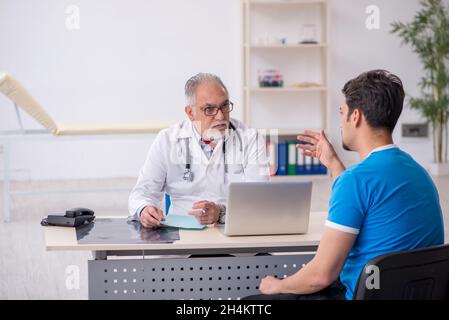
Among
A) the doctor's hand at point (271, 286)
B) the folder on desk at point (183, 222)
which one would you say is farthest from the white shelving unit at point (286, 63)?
the doctor's hand at point (271, 286)

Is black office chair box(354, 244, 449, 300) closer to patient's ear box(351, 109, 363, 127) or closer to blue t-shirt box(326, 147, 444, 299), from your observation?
blue t-shirt box(326, 147, 444, 299)

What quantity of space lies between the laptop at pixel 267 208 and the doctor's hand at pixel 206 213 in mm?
185

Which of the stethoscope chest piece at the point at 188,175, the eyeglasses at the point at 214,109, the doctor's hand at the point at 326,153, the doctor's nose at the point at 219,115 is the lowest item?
the stethoscope chest piece at the point at 188,175

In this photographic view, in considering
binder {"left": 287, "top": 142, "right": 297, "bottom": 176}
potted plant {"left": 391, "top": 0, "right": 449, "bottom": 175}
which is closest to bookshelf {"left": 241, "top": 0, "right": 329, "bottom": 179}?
binder {"left": 287, "top": 142, "right": 297, "bottom": 176}

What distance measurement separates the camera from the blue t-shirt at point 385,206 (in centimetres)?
184

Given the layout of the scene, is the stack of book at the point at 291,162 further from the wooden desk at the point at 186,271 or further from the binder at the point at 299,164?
the wooden desk at the point at 186,271

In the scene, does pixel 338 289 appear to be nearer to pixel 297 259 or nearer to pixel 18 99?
pixel 297 259

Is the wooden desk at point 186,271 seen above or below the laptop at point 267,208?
below

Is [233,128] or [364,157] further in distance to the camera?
[233,128]

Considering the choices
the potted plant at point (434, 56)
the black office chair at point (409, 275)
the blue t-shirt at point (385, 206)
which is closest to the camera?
the black office chair at point (409, 275)

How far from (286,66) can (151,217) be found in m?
4.98

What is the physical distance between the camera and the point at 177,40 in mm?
7102
